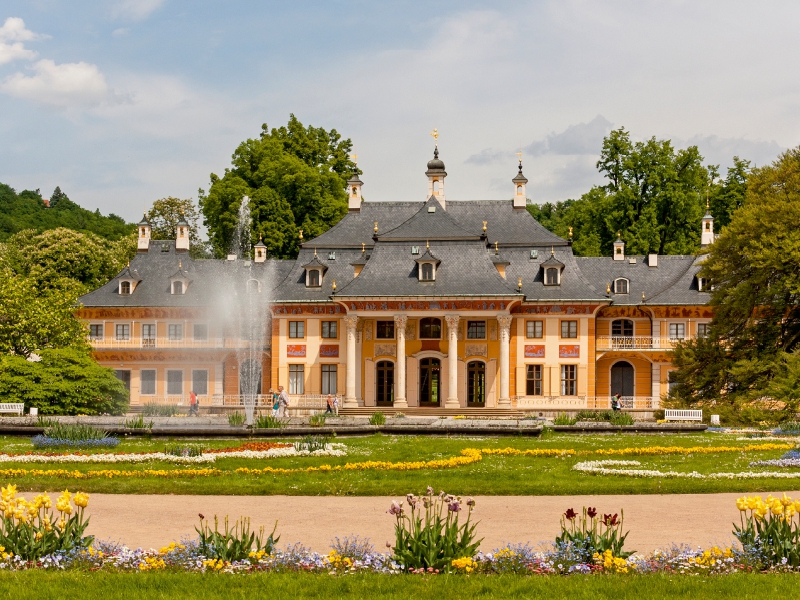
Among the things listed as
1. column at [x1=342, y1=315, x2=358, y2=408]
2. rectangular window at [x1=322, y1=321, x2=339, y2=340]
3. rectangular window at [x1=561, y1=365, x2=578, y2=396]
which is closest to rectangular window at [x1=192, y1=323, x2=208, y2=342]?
rectangular window at [x1=322, y1=321, x2=339, y2=340]

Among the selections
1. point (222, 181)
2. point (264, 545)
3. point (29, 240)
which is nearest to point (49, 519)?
point (264, 545)

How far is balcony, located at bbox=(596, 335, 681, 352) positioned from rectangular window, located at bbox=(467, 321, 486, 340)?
268 inches

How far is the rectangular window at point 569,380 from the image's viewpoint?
57719mm

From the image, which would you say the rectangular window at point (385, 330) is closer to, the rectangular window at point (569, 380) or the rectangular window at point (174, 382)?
the rectangular window at point (569, 380)

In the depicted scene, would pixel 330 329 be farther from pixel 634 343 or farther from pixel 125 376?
pixel 634 343

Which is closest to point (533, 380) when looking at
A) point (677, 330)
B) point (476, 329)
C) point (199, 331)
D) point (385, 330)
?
point (476, 329)

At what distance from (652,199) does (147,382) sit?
115 feet

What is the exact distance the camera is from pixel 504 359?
55656 mm

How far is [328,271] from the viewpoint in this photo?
60625 millimetres

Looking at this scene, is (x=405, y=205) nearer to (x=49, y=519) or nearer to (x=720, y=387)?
(x=720, y=387)

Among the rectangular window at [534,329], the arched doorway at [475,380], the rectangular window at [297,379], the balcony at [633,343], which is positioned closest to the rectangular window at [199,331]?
the rectangular window at [297,379]

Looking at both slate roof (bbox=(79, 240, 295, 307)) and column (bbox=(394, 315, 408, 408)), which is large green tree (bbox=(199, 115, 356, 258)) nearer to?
slate roof (bbox=(79, 240, 295, 307))

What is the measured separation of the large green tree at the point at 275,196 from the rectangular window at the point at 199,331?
10.1 metres

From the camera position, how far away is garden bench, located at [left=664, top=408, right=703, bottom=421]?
4263cm
